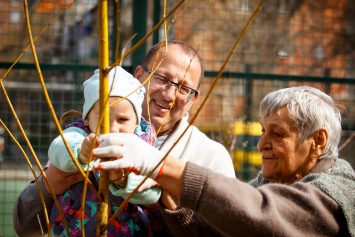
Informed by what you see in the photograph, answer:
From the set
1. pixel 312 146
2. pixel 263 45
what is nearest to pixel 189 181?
pixel 312 146

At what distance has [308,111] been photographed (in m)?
2.83

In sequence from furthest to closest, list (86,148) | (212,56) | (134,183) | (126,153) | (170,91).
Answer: (212,56), (170,91), (134,183), (86,148), (126,153)

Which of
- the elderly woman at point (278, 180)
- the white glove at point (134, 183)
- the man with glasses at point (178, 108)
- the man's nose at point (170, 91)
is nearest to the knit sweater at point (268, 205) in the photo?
the elderly woman at point (278, 180)

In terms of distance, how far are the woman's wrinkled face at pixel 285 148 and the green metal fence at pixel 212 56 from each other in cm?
296

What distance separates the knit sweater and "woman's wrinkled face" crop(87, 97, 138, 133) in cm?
30

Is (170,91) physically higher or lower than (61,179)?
higher

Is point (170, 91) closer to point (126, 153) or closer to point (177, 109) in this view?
point (177, 109)

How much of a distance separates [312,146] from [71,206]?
0.91 m

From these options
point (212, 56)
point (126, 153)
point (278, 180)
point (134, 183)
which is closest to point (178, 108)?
point (278, 180)

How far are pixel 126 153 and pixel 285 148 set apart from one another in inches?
38.8

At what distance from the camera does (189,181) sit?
2217 mm

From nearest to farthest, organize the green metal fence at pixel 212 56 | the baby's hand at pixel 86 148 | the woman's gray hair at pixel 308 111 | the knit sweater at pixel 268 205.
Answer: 1. the baby's hand at pixel 86 148
2. the knit sweater at pixel 268 205
3. the woman's gray hair at pixel 308 111
4. the green metal fence at pixel 212 56

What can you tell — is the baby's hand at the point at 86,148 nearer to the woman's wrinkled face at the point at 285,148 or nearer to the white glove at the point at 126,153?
the white glove at the point at 126,153

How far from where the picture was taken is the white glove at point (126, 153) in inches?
77.9
